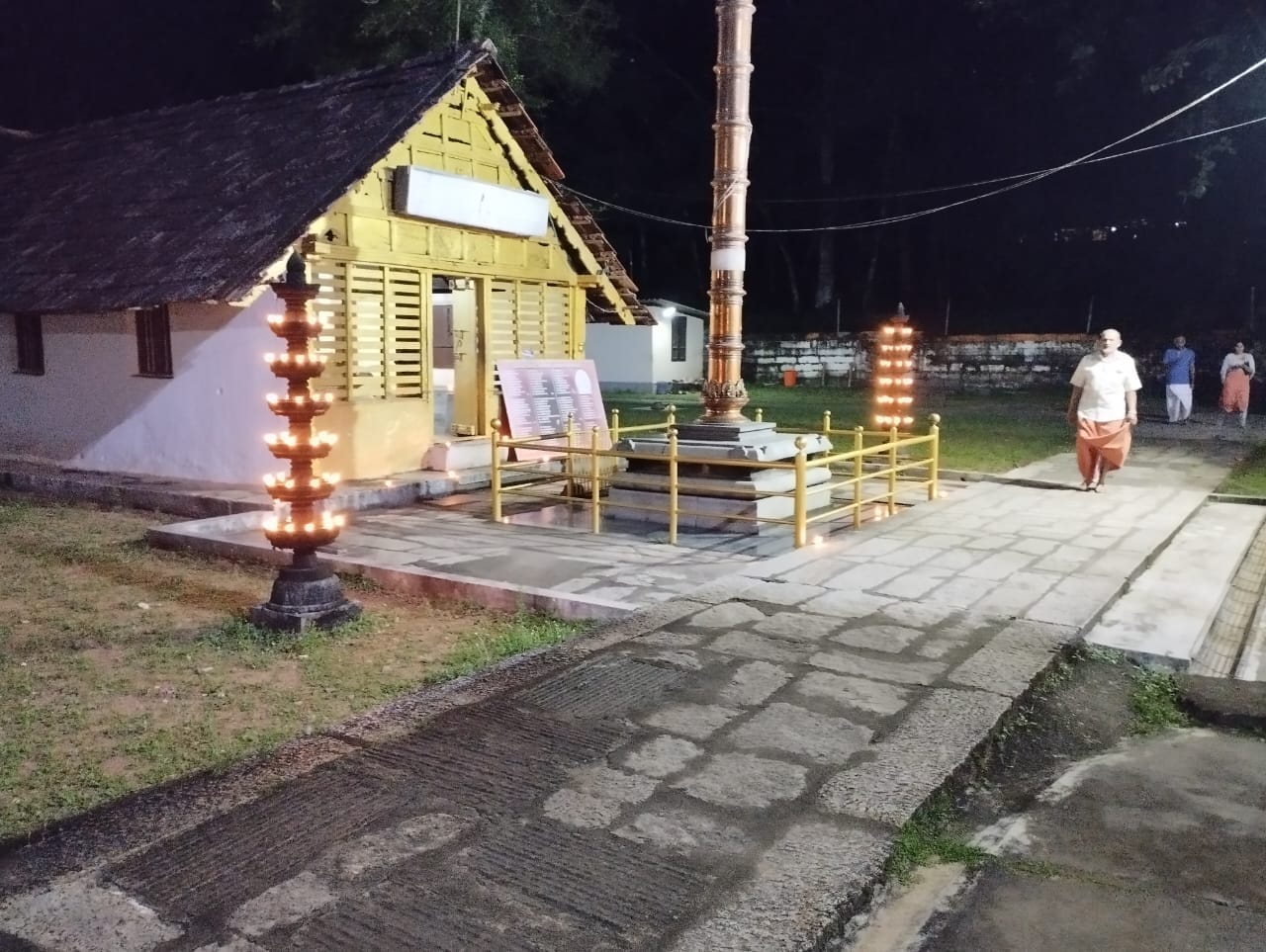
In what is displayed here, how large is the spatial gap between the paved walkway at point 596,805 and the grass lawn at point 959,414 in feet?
29.5

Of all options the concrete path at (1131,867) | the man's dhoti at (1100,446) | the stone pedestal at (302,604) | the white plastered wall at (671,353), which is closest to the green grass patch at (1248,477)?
the man's dhoti at (1100,446)

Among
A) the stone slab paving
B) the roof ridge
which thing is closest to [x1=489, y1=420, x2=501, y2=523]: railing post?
the roof ridge

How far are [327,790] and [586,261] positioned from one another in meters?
12.1

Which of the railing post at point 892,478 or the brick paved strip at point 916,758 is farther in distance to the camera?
the railing post at point 892,478

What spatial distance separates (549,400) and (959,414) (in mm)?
14136

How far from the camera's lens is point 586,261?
50.3 ft

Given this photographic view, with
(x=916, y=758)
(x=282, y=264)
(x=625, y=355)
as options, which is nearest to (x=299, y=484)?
(x=916, y=758)

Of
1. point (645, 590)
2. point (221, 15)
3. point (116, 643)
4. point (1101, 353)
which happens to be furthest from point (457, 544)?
point (221, 15)

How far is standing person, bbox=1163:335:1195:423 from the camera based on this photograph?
20.6 meters

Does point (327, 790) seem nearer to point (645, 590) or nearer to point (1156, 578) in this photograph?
point (645, 590)

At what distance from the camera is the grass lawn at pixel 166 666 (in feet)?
15.4

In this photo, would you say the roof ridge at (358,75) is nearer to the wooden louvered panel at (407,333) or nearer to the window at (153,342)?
the wooden louvered panel at (407,333)

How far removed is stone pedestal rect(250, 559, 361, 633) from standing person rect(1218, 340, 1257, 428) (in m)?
20.5

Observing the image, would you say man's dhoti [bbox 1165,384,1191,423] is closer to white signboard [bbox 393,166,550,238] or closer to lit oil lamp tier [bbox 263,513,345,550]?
white signboard [bbox 393,166,550,238]
